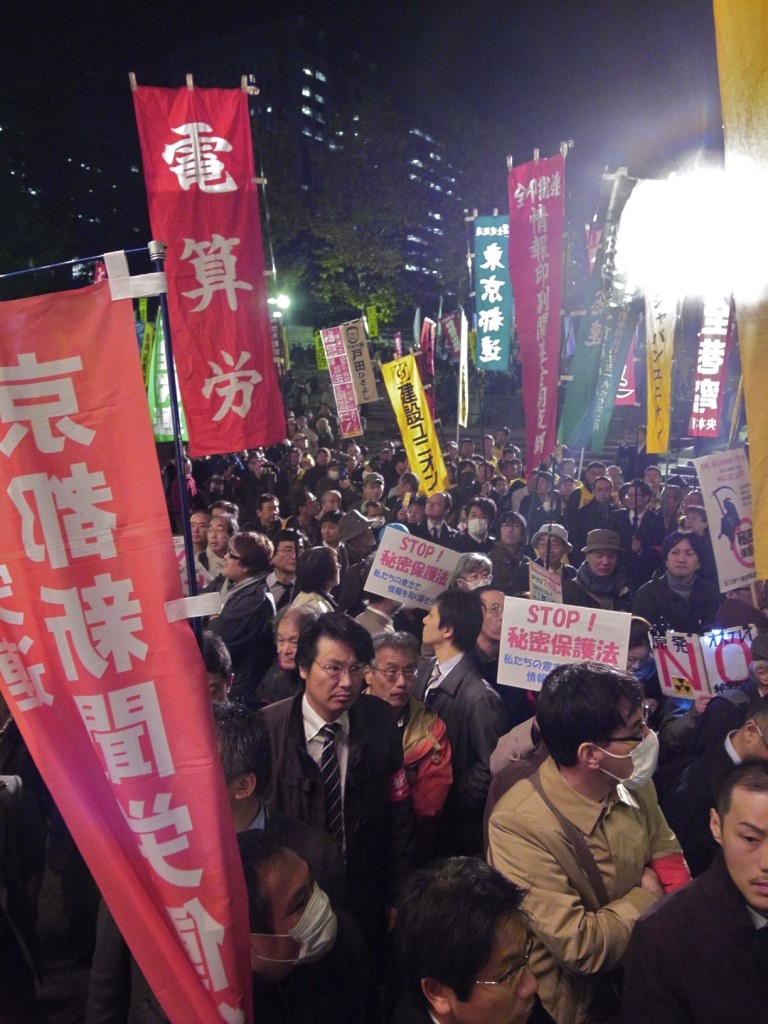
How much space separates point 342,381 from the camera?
14.9 meters

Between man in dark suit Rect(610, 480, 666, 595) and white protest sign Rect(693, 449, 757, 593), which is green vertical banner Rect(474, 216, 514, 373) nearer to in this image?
man in dark suit Rect(610, 480, 666, 595)

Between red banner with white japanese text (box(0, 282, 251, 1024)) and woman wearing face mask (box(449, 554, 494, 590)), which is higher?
red banner with white japanese text (box(0, 282, 251, 1024))

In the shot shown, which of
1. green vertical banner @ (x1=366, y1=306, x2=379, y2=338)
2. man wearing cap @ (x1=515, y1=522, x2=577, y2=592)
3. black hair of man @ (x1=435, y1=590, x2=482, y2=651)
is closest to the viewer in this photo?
black hair of man @ (x1=435, y1=590, x2=482, y2=651)

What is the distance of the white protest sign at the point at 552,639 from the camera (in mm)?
4047

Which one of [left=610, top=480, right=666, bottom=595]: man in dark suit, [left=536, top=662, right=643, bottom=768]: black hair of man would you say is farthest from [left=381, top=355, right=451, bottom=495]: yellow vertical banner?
[left=536, top=662, right=643, bottom=768]: black hair of man

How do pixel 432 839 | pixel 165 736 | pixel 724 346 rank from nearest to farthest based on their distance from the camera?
pixel 165 736, pixel 432 839, pixel 724 346

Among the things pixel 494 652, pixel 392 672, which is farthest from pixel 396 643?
pixel 494 652

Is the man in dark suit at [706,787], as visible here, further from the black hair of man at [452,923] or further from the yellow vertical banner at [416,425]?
the yellow vertical banner at [416,425]

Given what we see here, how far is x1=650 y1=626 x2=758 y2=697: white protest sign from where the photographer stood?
4570mm

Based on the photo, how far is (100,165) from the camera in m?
30.2

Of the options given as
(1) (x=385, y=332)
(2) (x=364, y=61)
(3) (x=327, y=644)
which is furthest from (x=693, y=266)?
(2) (x=364, y=61)

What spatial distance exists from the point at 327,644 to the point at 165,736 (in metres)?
1.38

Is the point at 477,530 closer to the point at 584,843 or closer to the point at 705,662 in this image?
the point at 705,662

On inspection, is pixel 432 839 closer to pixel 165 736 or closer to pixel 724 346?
pixel 165 736
